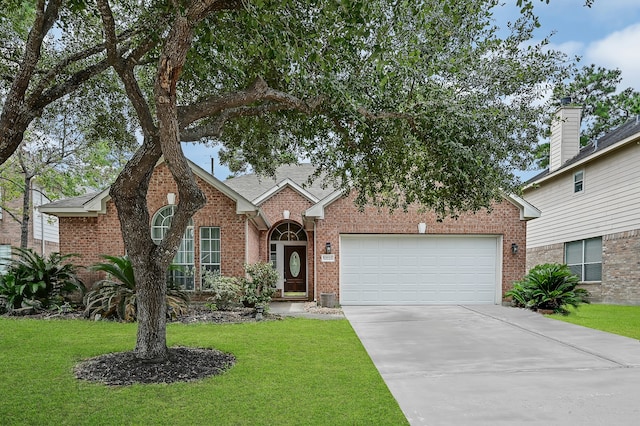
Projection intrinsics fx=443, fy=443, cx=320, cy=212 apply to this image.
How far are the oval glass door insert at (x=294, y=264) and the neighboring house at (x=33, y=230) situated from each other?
33.7ft

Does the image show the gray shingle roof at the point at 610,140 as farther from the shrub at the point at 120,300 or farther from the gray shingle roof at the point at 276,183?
the shrub at the point at 120,300

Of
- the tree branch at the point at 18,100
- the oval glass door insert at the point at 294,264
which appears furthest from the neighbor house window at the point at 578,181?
the tree branch at the point at 18,100

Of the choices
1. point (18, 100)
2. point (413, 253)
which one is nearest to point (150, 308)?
point (18, 100)

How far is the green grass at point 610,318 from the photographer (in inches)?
359

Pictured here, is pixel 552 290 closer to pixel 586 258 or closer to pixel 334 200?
pixel 586 258

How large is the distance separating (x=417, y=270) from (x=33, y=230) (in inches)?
695

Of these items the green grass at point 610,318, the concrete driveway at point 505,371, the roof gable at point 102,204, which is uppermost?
the roof gable at point 102,204

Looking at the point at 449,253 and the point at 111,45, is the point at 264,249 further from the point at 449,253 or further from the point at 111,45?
the point at 111,45

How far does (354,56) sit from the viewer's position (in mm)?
6512

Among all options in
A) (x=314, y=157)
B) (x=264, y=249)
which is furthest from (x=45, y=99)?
(x=264, y=249)

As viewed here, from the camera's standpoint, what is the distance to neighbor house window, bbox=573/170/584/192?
52.5ft

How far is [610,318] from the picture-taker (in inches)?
423

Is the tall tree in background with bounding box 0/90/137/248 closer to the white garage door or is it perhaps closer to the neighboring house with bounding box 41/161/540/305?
the neighboring house with bounding box 41/161/540/305

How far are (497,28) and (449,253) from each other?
834 centimetres
